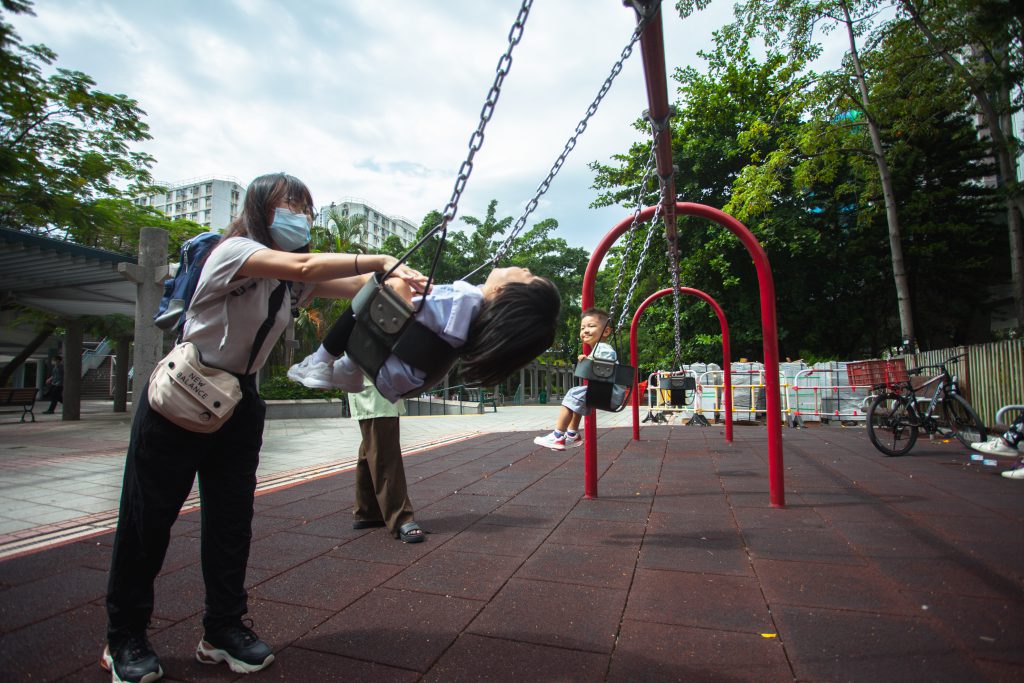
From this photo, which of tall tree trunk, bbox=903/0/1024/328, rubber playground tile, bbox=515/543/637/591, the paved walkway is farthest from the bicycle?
rubber playground tile, bbox=515/543/637/591

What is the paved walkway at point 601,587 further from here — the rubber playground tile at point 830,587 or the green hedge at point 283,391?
the green hedge at point 283,391

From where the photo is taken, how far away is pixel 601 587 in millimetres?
2580

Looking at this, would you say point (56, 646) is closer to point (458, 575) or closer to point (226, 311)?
point (226, 311)

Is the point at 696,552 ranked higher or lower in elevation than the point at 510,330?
lower

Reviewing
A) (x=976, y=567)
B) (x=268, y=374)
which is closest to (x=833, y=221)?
(x=976, y=567)

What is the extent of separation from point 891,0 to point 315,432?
13.8 meters

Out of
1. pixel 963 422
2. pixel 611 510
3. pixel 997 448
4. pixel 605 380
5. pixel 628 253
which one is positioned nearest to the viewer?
pixel 605 380

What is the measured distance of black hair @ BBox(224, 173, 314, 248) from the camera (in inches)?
72.6

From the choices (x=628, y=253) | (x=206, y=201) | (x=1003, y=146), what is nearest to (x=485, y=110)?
(x=628, y=253)

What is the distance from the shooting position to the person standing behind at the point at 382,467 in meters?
3.44

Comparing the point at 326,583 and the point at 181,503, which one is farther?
the point at 326,583

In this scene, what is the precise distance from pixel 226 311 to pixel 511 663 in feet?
4.76

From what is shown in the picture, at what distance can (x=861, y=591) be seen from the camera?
250cm

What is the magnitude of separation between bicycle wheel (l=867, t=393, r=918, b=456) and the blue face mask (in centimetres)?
705
